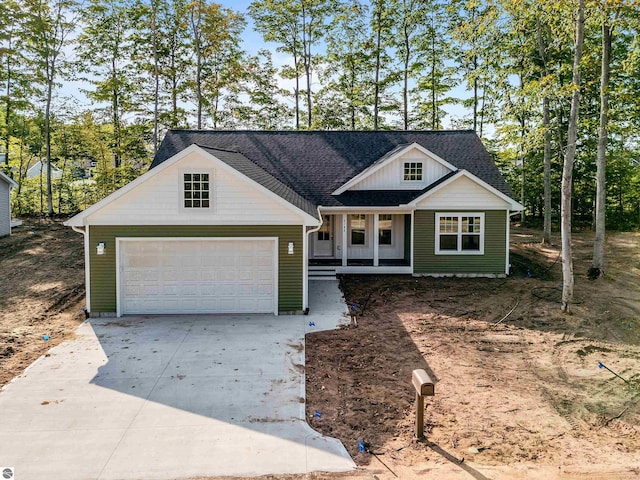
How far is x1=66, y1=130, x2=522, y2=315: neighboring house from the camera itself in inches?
448

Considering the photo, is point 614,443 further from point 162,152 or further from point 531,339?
point 162,152

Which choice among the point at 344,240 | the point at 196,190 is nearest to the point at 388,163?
the point at 344,240

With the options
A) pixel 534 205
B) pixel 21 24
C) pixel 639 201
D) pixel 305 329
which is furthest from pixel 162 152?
pixel 639 201

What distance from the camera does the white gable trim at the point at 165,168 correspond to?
11.0 m

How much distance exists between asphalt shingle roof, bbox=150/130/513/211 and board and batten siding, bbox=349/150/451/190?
338 millimetres

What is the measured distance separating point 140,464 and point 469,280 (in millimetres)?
12797

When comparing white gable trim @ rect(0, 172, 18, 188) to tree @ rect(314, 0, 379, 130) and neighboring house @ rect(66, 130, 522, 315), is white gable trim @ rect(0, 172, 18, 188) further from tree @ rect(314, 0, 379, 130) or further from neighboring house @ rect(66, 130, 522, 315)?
tree @ rect(314, 0, 379, 130)

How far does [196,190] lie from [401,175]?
8.67 meters

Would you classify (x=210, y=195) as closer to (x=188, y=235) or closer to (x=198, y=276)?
(x=188, y=235)

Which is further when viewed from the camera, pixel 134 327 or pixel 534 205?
pixel 534 205

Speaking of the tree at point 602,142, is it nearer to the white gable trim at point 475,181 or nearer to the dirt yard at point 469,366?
the dirt yard at point 469,366

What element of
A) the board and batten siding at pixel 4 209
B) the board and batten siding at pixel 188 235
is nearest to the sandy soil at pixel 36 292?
the board and batten siding at pixel 4 209

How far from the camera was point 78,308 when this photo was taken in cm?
1231

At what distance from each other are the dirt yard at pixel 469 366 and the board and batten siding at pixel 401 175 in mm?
3780
